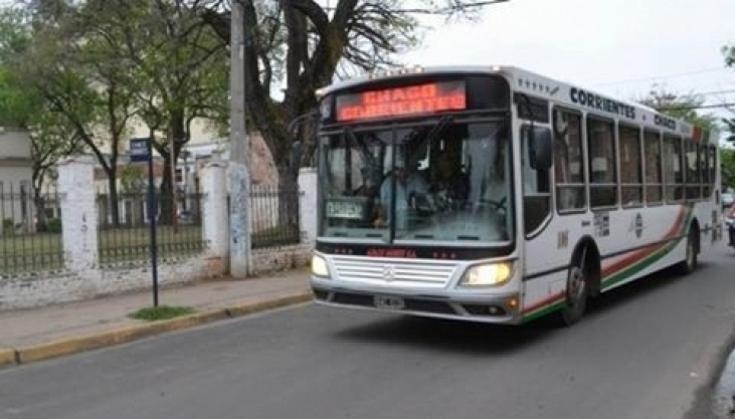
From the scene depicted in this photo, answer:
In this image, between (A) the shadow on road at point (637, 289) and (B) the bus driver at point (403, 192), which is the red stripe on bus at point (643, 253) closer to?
(A) the shadow on road at point (637, 289)

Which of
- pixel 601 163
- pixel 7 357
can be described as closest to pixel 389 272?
pixel 601 163

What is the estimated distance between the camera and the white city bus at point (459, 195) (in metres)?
8.48

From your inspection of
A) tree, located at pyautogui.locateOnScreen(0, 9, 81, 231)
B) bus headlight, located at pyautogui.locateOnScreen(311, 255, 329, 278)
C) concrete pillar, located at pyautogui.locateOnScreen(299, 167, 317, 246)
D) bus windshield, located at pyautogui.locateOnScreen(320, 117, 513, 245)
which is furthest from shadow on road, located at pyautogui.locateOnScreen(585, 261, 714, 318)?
tree, located at pyautogui.locateOnScreen(0, 9, 81, 231)

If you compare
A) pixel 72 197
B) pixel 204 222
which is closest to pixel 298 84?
pixel 204 222

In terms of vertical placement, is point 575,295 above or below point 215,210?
below

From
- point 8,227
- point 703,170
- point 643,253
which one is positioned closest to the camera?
point 8,227

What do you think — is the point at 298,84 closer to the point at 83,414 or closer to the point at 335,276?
the point at 335,276

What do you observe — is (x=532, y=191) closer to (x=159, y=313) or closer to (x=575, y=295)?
(x=575, y=295)

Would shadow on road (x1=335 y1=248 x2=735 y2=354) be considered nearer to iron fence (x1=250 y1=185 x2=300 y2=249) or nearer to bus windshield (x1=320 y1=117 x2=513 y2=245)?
bus windshield (x1=320 y1=117 x2=513 y2=245)

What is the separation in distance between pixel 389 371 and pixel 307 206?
10.0 m

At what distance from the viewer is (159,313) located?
11.2 metres

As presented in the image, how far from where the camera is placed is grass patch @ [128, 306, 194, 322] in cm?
1105

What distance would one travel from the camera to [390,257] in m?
8.85

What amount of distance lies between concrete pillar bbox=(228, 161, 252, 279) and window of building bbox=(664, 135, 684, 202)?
7434mm
